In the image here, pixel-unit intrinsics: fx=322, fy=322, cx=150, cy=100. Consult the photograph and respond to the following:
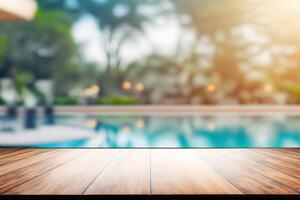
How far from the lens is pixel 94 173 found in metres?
2.53

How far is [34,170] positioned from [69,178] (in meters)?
0.47

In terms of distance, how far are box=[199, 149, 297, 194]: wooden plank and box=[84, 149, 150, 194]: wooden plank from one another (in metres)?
0.60

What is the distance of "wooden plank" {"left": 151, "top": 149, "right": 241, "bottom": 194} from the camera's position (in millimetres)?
2047

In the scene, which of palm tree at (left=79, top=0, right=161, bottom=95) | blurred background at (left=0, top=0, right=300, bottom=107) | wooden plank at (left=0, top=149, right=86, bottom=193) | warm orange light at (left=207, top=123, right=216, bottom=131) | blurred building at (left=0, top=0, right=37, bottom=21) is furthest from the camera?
palm tree at (left=79, top=0, right=161, bottom=95)

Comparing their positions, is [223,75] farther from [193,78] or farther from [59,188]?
[59,188]

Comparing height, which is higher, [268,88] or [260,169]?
[268,88]

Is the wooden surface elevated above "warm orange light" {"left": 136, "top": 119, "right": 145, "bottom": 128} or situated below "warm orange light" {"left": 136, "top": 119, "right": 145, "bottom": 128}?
above

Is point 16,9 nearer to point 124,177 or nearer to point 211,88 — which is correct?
point 124,177

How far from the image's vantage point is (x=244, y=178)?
2.36m

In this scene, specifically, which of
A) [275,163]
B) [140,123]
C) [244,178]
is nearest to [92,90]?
[140,123]

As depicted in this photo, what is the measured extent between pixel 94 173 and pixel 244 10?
15589mm

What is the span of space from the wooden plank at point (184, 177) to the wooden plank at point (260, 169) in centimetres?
35

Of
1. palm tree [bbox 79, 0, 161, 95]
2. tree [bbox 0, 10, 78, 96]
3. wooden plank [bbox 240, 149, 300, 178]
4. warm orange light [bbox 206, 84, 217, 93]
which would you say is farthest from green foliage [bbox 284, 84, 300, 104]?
wooden plank [bbox 240, 149, 300, 178]

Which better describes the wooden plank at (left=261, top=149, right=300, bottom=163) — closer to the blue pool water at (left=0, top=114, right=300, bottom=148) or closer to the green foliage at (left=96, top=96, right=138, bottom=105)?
the blue pool water at (left=0, top=114, right=300, bottom=148)
